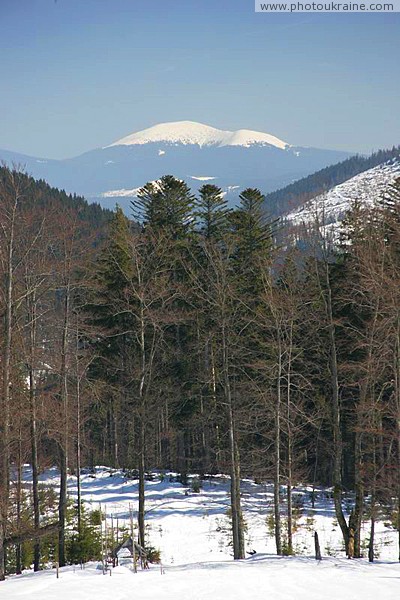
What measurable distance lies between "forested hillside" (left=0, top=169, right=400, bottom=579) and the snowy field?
1.49m

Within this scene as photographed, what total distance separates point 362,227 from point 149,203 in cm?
1293

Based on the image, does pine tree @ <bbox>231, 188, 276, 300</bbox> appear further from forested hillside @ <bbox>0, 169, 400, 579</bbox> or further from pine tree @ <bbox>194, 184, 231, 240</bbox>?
pine tree @ <bbox>194, 184, 231, 240</bbox>

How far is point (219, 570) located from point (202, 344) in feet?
36.1

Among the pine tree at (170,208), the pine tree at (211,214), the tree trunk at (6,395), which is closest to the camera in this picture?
the tree trunk at (6,395)

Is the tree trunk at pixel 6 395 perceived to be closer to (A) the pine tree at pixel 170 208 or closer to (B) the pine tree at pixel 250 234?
(B) the pine tree at pixel 250 234

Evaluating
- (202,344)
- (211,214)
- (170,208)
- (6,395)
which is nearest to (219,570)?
(6,395)

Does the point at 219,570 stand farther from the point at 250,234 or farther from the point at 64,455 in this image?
the point at 250,234

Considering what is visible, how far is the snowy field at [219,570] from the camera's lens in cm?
1305

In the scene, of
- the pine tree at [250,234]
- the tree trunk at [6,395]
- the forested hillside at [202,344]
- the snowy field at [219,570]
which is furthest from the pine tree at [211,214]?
the tree trunk at [6,395]

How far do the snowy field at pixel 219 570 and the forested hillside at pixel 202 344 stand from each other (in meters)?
1.49

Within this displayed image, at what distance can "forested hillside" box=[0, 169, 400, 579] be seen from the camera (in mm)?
19109

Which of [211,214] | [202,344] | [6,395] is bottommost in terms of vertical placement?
[6,395]

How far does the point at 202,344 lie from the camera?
82.7ft

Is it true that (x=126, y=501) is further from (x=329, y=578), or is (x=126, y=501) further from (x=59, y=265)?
(x=329, y=578)
